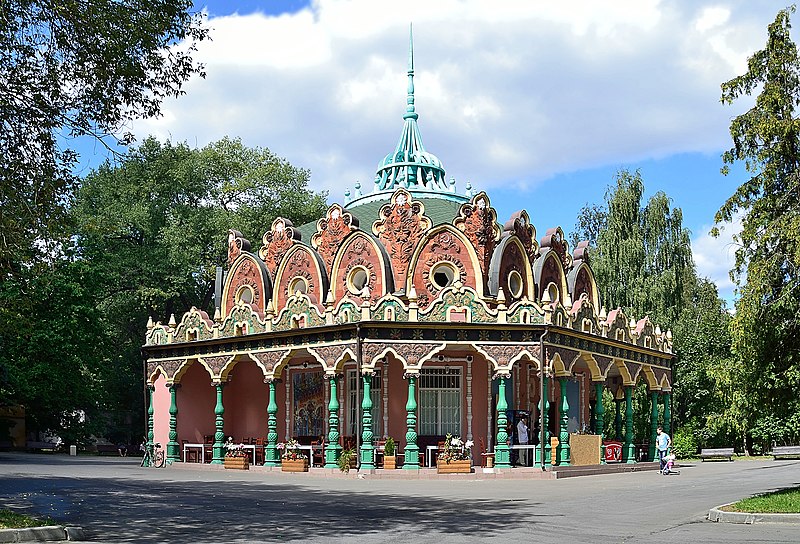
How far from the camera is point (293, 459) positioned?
32312 millimetres

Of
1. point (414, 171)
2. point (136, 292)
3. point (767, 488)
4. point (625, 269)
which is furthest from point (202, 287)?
point (767, 488)

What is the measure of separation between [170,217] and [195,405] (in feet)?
58.3

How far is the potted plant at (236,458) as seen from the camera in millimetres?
34281

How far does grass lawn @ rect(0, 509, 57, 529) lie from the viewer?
13703 millimetres

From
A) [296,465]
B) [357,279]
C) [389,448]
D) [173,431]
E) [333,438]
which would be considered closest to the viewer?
[389,448]

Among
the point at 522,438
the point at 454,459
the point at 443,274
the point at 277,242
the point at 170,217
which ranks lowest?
the point at 454,459

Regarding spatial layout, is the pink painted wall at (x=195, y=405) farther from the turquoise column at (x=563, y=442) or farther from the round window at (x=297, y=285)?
the turquoise column at (x=563, y=442)

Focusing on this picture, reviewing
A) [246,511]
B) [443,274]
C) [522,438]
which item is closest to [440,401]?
[522,438]

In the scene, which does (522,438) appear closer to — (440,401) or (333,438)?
(440,401)

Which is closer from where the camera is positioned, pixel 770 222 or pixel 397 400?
pixel 770 222

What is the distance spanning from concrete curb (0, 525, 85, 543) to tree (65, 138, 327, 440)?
36.4 metres

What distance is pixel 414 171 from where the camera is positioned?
4153cm

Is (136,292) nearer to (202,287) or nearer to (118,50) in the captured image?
(202,287)

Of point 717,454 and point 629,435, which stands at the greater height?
point 629,435
